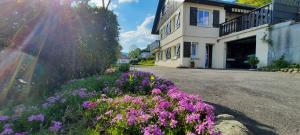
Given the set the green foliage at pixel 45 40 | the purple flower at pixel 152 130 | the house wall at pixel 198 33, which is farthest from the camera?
the house wall at pixel 198 33

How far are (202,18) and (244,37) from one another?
368 centimetres

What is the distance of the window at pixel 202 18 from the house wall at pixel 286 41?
529 centimetres

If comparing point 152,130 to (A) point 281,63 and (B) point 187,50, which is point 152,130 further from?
(B) point 187,50

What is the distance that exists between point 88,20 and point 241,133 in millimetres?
5504

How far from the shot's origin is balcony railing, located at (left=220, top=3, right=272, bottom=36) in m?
10.9

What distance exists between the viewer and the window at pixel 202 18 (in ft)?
48.7

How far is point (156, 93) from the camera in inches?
126

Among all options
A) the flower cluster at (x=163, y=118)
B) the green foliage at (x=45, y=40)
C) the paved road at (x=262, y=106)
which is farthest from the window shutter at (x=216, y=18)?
the flower cluster at (x=163, y=118)

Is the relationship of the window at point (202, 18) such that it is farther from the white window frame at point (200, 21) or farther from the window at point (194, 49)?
the window at point (194, 49)

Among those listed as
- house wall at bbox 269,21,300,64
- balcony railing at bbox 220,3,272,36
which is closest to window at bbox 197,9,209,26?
balcony railing at bbox 220,3,272,36

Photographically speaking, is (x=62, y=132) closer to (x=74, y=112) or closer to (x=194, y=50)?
(x=74, y=112)

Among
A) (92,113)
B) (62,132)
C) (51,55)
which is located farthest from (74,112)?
(51,55)

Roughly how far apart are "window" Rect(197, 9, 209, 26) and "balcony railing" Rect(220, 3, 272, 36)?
1227 mm

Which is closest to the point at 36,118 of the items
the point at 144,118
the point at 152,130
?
the point at 144,118
